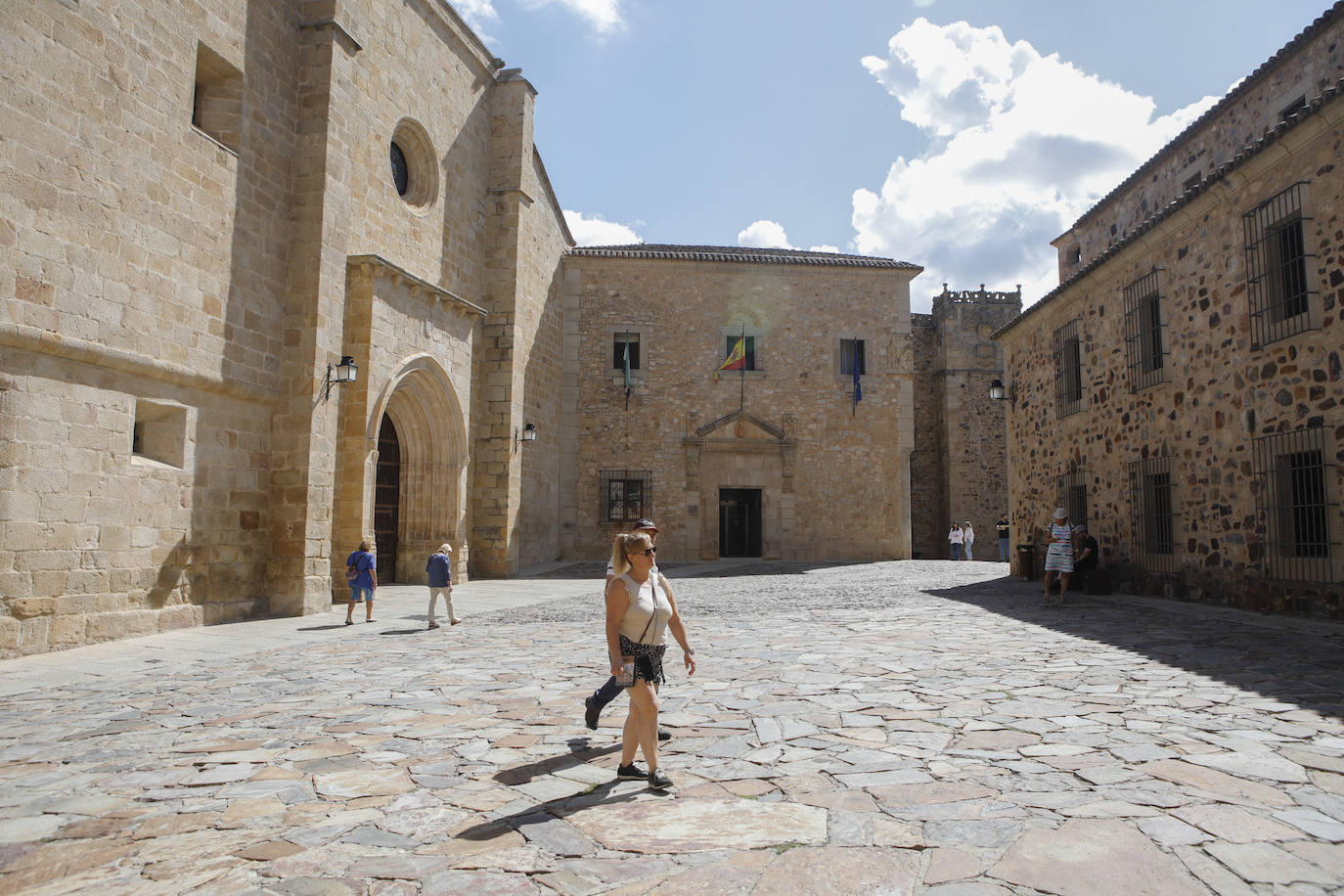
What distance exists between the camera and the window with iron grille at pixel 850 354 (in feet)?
78.4

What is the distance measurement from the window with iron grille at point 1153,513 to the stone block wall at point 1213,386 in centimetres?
8

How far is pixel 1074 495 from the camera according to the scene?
14.7 metres

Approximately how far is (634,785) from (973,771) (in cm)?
162

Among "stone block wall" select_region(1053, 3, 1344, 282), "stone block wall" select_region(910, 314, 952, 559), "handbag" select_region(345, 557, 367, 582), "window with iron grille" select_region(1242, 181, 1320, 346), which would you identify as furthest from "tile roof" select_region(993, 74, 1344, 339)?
"stone block wall" select_region(910, 314, 952, 559)

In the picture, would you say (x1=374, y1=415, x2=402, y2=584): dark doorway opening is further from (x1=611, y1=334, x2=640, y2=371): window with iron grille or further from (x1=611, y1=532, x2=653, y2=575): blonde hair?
(x1=611, y1=532, x2=653, y2=575): blonde hair

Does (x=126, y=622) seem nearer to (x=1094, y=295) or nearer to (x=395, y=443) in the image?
(x=395, y=443)

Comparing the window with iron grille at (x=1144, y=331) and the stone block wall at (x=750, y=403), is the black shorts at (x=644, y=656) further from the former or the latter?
the stone block wall at (x=750, y=403)

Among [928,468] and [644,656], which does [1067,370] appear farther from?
[928,468]

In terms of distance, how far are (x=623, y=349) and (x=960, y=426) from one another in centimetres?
1260

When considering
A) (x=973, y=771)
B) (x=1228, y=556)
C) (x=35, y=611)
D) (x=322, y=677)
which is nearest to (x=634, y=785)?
(x=973, y=771)

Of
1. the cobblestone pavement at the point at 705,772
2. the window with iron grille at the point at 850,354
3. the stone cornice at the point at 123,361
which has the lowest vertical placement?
the cobblestone pavement at the point at 705,772

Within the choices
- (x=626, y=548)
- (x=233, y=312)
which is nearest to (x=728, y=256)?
(x=233, y=312)

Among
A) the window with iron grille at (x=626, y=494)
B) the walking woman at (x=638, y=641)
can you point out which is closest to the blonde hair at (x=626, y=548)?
the walking woman at (x=638, y=641)

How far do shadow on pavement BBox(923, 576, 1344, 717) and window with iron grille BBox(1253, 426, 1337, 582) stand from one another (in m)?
0.71
